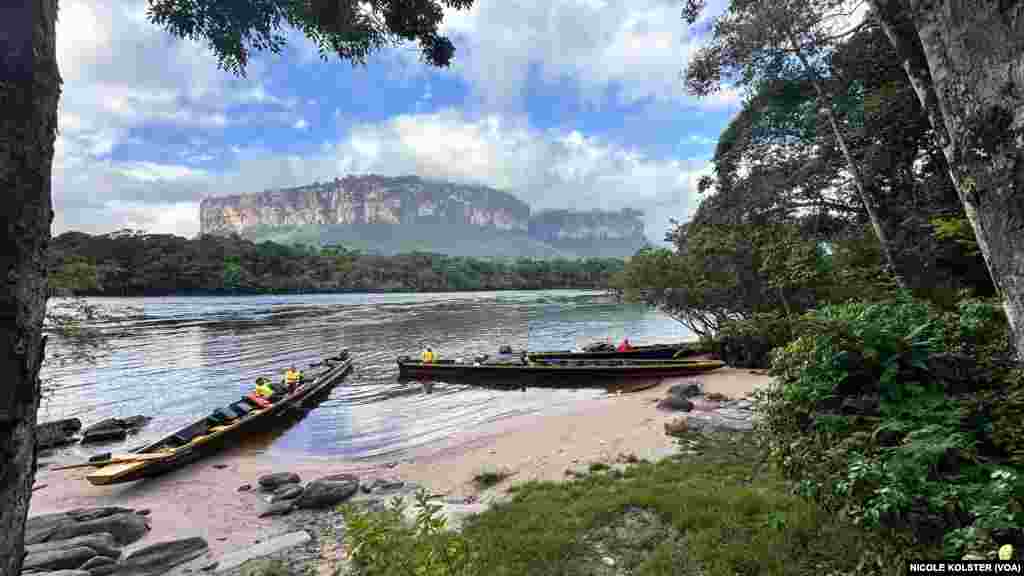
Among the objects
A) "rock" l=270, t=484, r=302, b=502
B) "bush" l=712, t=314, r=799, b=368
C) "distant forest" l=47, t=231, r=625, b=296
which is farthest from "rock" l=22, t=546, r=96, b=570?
"distant forest" l=47, t=231, r=625, b=296

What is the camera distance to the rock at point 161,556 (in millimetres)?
6879

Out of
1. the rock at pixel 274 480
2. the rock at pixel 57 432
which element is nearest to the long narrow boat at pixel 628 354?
the rock at pixel 274 480

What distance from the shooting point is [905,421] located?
3586 mm

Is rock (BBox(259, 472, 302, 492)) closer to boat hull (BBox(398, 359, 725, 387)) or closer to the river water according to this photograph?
the river water

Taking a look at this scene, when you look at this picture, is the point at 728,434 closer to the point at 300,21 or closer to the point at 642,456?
Answer: the point at 642,456

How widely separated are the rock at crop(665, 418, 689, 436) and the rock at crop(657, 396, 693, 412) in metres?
2.49

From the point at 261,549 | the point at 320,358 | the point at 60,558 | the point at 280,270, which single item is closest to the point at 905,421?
the point at 261,549

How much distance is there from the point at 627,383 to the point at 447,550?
1769 cm

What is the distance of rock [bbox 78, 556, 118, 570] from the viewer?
6.98 m

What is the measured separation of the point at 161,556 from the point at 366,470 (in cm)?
493

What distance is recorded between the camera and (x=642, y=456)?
374 inches

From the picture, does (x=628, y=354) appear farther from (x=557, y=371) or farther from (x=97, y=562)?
(x=97, y=562)

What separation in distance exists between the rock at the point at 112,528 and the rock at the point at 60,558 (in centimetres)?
98

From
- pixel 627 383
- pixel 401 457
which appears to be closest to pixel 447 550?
pixel 401 457
